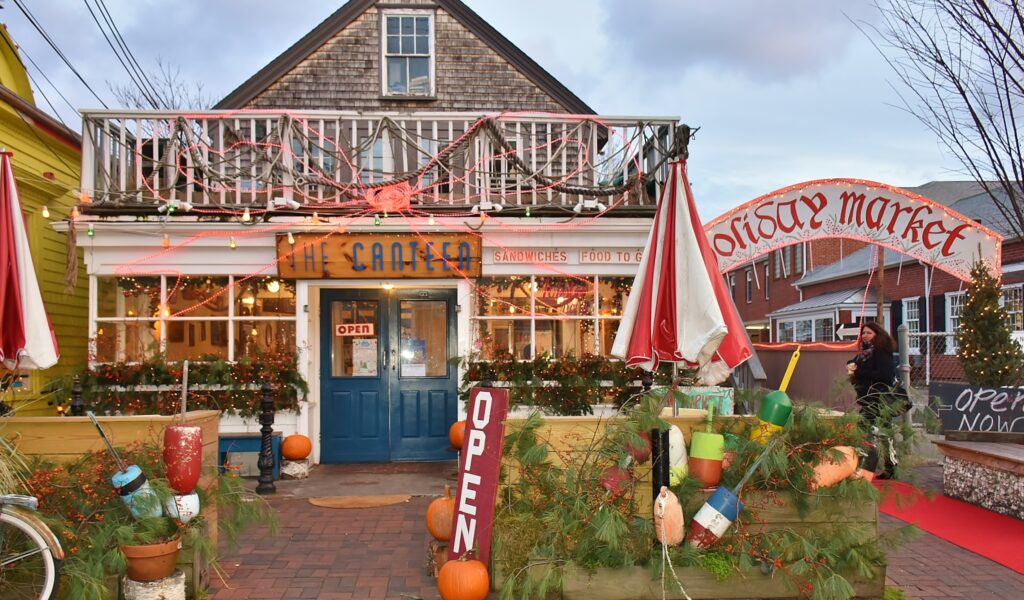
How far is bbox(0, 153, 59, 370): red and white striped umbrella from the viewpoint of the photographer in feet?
16.3

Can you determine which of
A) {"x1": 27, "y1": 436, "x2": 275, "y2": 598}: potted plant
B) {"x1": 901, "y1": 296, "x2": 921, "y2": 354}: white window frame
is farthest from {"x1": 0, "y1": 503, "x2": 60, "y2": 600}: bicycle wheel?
{"x1": 901, "y1": 296, "x2": 921, "y2": 354}: white window frame

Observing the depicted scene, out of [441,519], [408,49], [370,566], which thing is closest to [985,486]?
[441,519]

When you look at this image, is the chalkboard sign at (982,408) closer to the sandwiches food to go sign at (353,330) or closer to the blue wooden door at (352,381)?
the blue wooden door at (352,381)

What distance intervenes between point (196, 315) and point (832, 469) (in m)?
6.70

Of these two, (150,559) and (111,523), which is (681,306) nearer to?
(150,559)

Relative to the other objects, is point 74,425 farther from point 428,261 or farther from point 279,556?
point 428,261

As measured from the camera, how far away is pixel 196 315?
816 centimetres

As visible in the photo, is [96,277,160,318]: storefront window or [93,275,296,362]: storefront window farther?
[96,277,160,318]: storefront window

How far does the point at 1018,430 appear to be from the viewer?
304 inches

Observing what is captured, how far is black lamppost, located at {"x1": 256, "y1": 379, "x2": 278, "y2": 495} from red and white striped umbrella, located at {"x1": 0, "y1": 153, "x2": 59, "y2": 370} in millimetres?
2371

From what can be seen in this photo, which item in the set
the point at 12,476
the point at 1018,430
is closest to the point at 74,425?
the point at 12,476

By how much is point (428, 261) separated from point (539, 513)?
4.39 m

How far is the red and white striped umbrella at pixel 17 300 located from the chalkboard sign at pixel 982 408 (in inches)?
319

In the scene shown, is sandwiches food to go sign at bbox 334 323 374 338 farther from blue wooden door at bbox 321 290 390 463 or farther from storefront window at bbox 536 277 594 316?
storefront window at bbox 536 277 594 316
